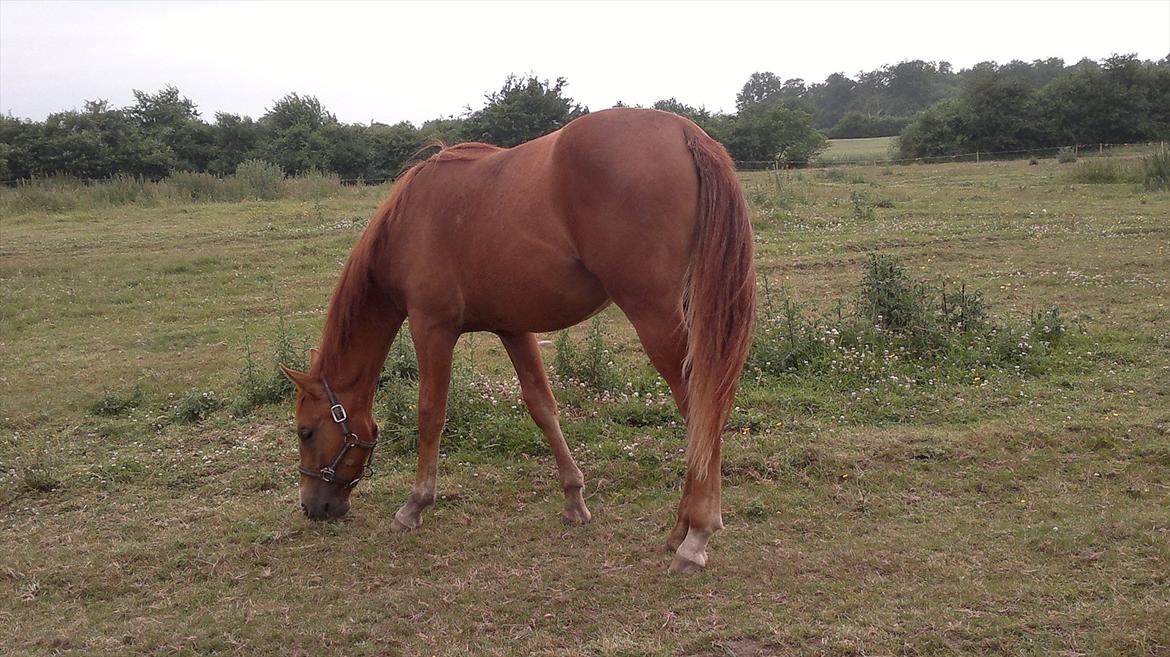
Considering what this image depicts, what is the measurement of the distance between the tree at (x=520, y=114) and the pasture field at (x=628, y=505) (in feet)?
49.0

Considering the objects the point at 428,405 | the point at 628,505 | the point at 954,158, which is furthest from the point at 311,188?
the point at 954,158

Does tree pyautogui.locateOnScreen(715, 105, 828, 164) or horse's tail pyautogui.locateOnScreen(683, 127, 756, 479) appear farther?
tree pyautogui.locateOnScreen(715, 105, 828, 164)

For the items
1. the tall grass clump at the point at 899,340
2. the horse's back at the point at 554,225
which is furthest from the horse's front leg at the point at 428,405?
the tall grass clump at the point at 899,340

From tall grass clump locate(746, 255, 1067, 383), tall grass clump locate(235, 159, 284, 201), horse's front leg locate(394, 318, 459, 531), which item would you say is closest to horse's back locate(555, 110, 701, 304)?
horse's front leg locate(394, 318, 459, 531)

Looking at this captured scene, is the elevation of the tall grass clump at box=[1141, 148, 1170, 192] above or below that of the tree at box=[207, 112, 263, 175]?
below

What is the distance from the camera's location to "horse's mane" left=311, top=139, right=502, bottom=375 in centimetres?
442

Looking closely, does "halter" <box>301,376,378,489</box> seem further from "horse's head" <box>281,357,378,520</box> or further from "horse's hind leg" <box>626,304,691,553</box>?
"horse's hind leg" <box>626,304,691,553</box>

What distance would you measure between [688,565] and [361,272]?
7.49ft

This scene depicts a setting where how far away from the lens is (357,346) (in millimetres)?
4508

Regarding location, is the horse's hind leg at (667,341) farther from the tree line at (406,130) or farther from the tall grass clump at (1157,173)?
the tree line at (406,130)

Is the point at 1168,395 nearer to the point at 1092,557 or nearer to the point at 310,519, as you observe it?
the point at 1092,557

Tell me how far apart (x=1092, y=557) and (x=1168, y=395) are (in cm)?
263

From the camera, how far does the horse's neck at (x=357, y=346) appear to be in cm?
446

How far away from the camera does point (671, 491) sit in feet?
15.5
